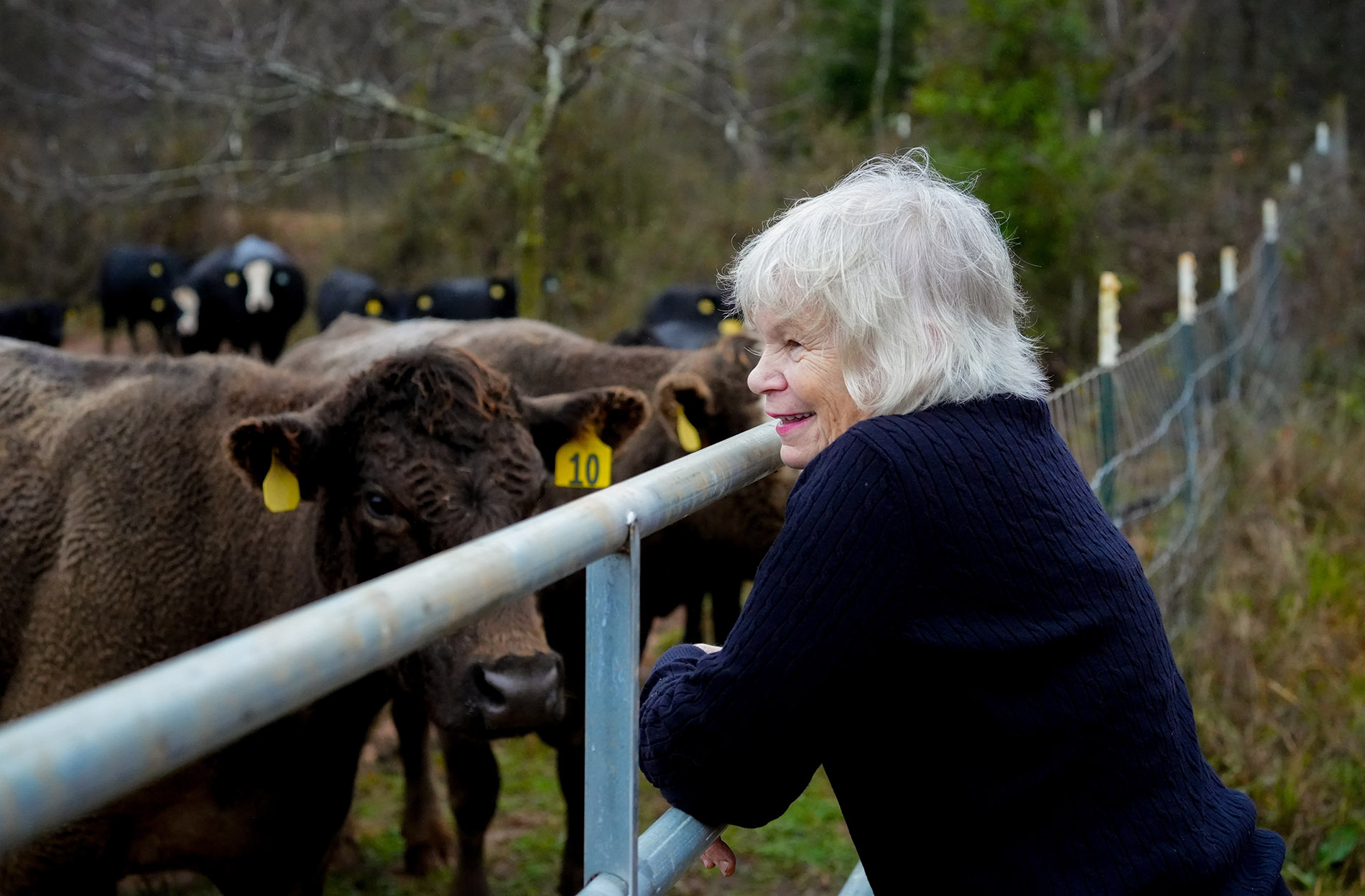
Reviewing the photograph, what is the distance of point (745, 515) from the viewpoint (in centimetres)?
515

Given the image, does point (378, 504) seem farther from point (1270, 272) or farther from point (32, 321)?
point (32, 321)

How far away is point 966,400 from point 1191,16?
1862cm

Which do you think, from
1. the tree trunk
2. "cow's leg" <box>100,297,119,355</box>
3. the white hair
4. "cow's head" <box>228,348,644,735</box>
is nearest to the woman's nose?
the white hair

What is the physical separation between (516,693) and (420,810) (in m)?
2.73

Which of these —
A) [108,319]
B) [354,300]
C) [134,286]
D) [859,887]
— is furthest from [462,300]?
[859,887]

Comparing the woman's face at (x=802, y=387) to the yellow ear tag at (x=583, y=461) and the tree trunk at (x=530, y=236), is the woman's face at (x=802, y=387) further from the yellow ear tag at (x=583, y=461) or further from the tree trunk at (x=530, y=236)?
the tree trunk at (x=530, y=236)

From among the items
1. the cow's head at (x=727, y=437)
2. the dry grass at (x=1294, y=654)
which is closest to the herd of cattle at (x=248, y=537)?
the cow's head at (x=727, y=437)

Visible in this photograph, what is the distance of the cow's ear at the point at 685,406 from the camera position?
4699mm


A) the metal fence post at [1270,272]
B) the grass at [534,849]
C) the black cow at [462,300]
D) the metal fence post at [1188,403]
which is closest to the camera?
the grass at [534,849]

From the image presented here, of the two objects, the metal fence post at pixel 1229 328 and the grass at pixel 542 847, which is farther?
the metal fence post at pixel 1229 328

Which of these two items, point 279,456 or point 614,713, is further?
point 279,456

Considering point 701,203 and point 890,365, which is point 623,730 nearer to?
point 890,365

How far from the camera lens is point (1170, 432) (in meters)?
6.00

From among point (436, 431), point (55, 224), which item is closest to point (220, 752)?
point (436, 431)
